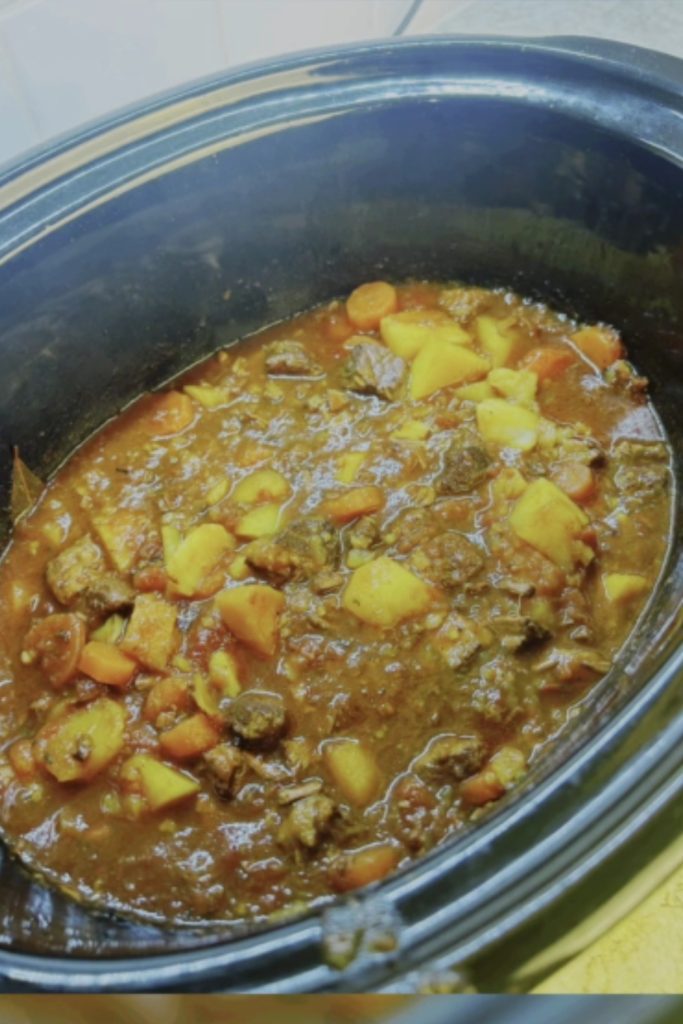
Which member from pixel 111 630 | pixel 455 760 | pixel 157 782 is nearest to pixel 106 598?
pixel 111 630

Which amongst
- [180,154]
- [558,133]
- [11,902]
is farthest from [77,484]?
[558,133]

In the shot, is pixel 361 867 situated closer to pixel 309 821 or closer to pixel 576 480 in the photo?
pixel 309 821

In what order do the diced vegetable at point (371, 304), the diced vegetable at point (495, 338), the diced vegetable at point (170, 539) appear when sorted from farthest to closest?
the diced vegetable at point (371, 304) < the diced vegetable at point (495, 338) < the diced vegetable at point (170, 539)

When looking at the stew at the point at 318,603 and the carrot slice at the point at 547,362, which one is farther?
the carrot slice at the point at 547,362

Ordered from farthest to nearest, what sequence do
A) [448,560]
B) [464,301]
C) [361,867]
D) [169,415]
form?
[464,301] < [169,415] < [448,560] < [361,867]

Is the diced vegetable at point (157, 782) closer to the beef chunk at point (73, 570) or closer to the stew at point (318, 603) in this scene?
the stew at point (318, 603)

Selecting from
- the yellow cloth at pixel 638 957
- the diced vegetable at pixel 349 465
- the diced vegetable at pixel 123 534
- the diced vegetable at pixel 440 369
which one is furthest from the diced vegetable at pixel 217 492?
the yellow cloth at pixel 638 957
